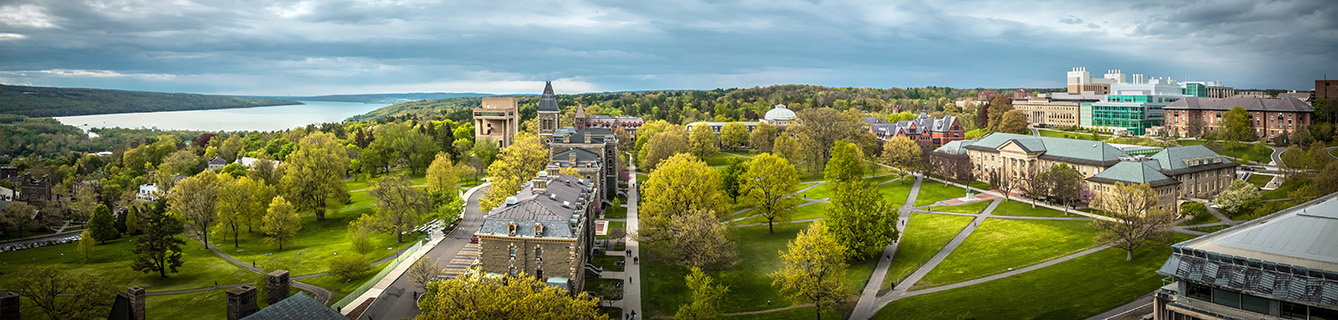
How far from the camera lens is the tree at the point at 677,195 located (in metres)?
65.6

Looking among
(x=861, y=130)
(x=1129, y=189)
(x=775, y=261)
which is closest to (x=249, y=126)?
(x=861, y=130)

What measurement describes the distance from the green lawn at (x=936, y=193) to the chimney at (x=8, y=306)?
246ft

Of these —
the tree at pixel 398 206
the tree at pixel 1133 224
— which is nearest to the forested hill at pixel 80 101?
the tree at pixel 398 206

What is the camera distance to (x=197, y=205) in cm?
6950

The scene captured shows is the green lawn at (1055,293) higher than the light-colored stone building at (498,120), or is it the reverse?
the light-colored stone building at (498,120)

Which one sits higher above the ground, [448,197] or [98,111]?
[98,111]

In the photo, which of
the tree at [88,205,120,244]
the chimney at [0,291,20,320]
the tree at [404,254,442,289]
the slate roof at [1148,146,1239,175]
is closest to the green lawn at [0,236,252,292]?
the tree at [88,205,120,244]

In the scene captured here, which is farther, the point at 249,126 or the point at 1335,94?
the point at 249,126

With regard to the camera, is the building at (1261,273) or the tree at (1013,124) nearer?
the building at (1261,273)

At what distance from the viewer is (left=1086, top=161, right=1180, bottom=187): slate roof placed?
69.6m

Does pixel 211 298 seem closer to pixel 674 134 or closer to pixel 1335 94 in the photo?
pixel 674 134

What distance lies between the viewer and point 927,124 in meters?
122

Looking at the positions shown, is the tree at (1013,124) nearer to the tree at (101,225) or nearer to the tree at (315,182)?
the tree at (315,182)

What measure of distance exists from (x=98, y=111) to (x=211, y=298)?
103151 mm
